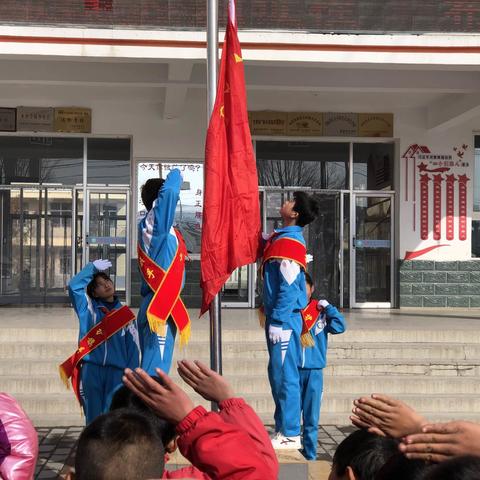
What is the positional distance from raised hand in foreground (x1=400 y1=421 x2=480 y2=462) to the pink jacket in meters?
1.46

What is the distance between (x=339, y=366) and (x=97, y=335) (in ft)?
11.1

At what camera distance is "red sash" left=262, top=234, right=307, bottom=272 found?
4555 mm

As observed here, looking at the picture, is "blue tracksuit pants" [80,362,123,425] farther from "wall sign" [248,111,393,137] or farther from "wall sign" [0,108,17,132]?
"wall sign" [0,108,17,132]

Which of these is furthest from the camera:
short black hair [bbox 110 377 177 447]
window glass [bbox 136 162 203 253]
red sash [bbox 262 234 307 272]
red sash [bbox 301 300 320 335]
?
window glass [bbox 136 162 203 253]

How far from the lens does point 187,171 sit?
11.2 m

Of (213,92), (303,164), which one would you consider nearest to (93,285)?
(213,92)

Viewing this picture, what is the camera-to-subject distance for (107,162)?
11.3 m

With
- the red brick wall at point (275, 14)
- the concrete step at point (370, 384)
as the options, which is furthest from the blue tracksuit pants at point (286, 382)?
the red brick wall at point (275, 14)

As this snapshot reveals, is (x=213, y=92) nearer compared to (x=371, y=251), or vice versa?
(x=213, y=92)

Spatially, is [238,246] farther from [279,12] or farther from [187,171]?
[187,171]

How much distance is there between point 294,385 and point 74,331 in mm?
3935

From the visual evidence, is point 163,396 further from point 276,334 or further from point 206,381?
point 276,334

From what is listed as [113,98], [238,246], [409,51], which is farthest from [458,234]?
[238,246]

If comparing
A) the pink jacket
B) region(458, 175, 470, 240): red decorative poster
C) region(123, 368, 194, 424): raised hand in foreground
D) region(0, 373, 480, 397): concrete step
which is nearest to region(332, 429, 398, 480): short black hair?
region(123, 368, 194, 424): raised hand in foreground
